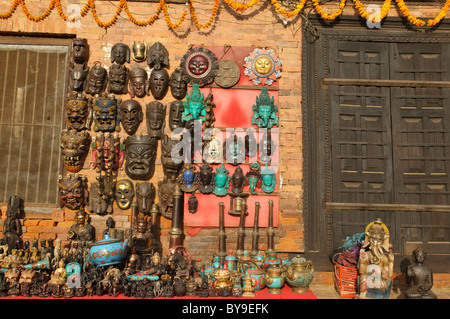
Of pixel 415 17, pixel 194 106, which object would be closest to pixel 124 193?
pixel 194 106

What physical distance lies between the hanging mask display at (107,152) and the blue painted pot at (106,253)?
135 centimetres

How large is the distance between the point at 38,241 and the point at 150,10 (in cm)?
419

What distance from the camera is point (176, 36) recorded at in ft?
21.1

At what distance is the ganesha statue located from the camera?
4844 mm

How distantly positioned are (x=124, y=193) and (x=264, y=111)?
8.51ft

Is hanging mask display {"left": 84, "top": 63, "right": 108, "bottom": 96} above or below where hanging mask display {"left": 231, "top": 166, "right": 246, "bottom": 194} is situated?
above

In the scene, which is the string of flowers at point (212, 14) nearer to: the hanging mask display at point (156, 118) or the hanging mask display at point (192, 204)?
the hanging mask display at point (156, 118)

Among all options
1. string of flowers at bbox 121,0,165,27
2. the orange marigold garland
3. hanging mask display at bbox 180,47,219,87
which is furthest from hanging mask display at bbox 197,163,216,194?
the orange marigold garland

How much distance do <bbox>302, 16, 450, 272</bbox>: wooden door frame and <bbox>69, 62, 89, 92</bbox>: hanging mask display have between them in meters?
3.63

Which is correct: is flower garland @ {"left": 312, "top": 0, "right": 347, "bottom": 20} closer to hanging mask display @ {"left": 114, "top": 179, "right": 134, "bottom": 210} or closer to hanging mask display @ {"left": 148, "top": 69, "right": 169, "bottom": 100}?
hanging mask display @ {"left": 148, "top": 69, "right": 169, "bottom": 100}

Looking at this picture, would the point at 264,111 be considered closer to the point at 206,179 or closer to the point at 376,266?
the point at 206,179

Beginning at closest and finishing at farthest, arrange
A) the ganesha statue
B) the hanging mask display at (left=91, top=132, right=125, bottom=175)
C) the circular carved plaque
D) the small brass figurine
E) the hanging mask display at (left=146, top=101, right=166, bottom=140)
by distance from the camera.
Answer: the ganesha statue
the small brass figurine
the hanging mask display at (left=91, top=132, right=125, bottom=175)
the hanging mask display at (left=146, top=101, right=166, bottom=140)
the circular carved plaque

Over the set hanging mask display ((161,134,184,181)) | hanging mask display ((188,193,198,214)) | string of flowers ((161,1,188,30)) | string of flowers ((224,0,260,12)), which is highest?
string of flowers ((224,0,260,12))

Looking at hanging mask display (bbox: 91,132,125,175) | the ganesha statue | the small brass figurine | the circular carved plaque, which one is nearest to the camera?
the ganesha statue
